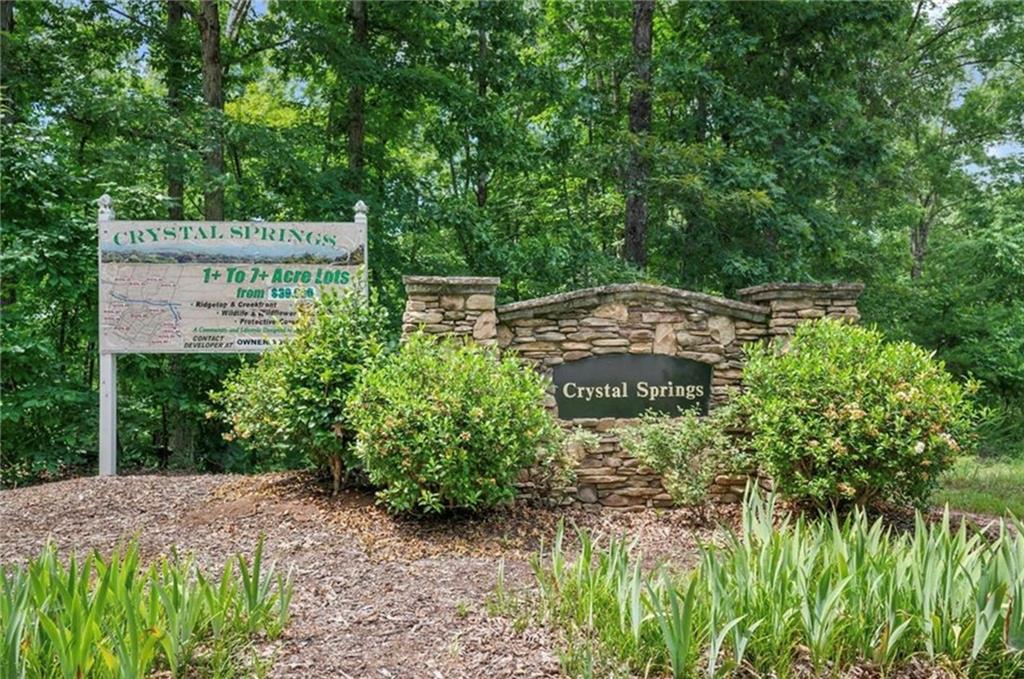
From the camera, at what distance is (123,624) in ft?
7.23

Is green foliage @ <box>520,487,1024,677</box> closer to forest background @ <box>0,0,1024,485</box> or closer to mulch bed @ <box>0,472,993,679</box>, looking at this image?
mulch bed @ <box>0,472,993,679</box>

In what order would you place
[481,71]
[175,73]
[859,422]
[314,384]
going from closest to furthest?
1. [859,422]
2. [314,384]
3. [175,73]
4. [481,71]

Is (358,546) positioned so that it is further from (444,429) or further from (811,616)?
(811,616)

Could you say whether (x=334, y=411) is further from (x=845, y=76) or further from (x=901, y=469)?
(x=845, y=76)

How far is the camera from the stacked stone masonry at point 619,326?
15.9 ft

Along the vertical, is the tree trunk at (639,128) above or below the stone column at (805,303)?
above

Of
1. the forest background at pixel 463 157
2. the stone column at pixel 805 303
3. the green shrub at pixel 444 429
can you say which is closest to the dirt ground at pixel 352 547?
the green shrub at pixel 444 429

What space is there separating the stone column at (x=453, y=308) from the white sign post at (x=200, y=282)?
89 centimetres

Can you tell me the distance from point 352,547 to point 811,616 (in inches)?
94.8

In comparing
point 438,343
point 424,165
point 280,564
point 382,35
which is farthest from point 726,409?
point 424,165

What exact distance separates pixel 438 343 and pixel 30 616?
9.56 ft

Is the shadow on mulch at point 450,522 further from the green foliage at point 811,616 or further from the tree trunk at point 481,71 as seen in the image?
the tree trunk at point 481,71

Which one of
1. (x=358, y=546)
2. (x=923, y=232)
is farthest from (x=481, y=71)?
(x=923, y=232)

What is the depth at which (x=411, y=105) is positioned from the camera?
898cm
